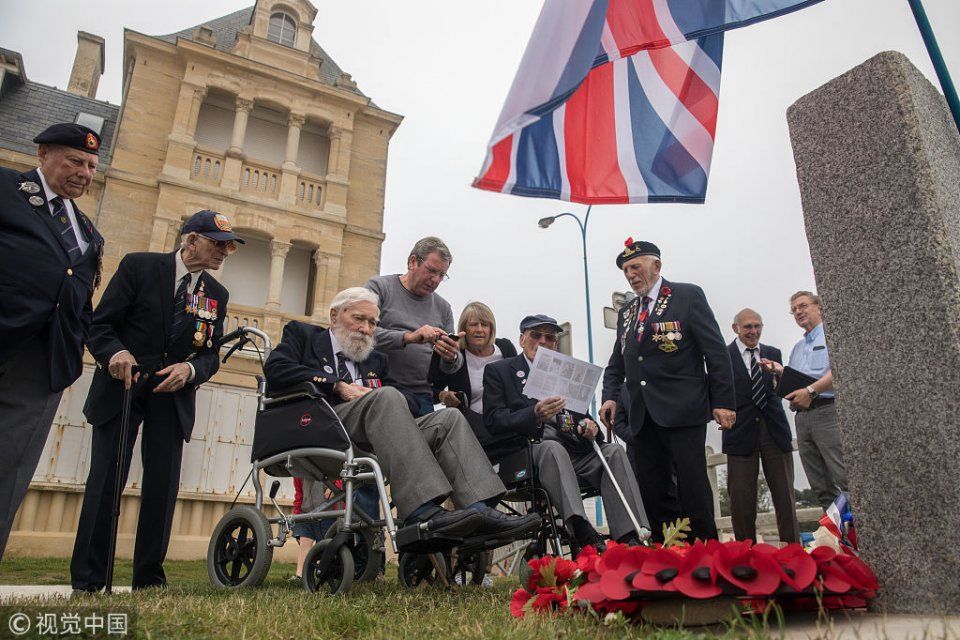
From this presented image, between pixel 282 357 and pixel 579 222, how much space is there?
12495mm

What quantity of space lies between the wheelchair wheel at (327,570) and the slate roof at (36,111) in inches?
580

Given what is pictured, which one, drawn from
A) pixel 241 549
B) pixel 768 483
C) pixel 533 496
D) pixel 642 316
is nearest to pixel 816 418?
pixel 768 483

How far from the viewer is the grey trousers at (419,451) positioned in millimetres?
3307

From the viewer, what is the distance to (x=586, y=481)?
4.59 metres

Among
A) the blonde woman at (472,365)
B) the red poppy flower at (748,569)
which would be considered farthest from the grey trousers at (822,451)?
the red poppy flower at (748,569)

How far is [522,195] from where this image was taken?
4.02 metres

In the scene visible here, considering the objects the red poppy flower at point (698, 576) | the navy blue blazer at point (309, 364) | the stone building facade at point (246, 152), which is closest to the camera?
the red poppy flower at point (698, 576)

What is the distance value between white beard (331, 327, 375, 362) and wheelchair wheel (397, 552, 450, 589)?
1.32 m

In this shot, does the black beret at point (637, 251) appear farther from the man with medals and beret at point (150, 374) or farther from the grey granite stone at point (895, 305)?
the man with medals and beret at point (150, 374)

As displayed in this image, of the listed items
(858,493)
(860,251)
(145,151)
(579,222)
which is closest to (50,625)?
(858,493)

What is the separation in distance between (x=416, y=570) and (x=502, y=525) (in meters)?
1.52

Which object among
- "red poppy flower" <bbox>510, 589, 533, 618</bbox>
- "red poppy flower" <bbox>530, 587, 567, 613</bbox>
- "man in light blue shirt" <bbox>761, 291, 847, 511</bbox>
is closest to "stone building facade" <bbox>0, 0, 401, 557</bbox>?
"man in light blue shirt" <bbox>761, 291, 847, 511</bbox>

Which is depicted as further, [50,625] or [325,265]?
[325,265]

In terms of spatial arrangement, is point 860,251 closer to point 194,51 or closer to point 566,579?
point 566,579
